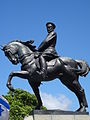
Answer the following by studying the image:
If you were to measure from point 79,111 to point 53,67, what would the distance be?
6.17 ft

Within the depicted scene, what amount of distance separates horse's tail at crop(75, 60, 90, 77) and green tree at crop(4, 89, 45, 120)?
22285mm

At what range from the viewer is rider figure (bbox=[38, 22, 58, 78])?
10.1m

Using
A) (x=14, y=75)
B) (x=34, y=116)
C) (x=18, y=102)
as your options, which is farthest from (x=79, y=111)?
(x=18, y=102)

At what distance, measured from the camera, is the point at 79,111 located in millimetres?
10484

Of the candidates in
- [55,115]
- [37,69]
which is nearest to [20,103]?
[37,69]

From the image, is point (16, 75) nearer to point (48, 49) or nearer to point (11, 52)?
point (11, 52)

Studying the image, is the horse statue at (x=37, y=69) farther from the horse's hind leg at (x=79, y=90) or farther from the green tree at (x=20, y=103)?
the green tree at (x=20, y=103)

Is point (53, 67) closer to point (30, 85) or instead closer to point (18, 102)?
point (30, 85)

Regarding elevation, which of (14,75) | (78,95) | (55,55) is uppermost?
(55,55)

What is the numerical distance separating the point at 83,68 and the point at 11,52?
2.84m

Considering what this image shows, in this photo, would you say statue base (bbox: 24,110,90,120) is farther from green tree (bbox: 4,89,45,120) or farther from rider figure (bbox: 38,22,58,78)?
green tree (bbox: 4,89,45,120)

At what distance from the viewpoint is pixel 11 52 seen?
35.2 feet

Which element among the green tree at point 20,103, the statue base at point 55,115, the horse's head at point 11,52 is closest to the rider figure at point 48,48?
the horse's head at point 11,52

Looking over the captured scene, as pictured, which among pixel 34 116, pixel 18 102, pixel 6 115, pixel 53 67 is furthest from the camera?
pixel 18 102
